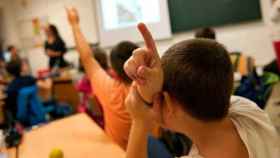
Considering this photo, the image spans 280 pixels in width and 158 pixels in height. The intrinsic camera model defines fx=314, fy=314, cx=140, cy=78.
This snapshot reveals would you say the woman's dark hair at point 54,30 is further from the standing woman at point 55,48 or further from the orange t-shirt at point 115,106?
the orange t-shirt at point 115,106

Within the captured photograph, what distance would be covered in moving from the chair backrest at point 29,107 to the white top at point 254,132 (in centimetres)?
258

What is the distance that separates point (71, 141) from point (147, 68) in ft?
3.56

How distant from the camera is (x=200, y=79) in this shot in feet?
2.11

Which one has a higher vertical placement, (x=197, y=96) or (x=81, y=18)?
(x=81, y=18)

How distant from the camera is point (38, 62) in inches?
227

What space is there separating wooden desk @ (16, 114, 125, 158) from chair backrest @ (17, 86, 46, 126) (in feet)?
3.76

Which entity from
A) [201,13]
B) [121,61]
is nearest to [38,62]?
[201,13]

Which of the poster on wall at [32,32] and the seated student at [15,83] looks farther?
the poster on wall at [32,32]

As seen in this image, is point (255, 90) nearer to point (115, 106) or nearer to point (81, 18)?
point (115, 106)

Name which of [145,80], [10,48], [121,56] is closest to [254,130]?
[145,80]

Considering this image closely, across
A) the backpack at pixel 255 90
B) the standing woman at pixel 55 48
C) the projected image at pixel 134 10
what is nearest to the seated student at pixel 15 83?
the projected image at pixel 134 10

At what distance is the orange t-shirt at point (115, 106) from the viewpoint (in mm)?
1567

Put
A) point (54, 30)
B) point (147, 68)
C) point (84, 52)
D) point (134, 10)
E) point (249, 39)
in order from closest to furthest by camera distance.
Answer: point (147, 68) → point (84, 52) → point (134, 10) → point (249, 39) → point (54, 30)

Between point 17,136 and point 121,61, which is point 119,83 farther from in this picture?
point 17,136
